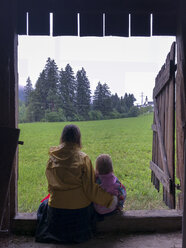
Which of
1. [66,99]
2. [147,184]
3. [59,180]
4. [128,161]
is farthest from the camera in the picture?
[66,99]

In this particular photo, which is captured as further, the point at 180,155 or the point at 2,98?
the point at 180,155

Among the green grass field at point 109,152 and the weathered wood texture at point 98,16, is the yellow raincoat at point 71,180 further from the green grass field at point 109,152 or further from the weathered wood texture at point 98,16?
the green grass field at point 109,152

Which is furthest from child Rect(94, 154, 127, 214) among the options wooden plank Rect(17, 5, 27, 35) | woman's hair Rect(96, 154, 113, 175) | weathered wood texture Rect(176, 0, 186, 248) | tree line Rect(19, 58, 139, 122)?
tree line Rect(19, 58, 139, 122)

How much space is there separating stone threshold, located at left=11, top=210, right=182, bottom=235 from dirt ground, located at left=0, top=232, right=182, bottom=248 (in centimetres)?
9

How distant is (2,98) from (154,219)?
2.26 metres

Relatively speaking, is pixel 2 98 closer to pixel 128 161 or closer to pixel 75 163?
pixel 75 163

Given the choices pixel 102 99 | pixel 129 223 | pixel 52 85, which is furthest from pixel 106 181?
pixel 102 99

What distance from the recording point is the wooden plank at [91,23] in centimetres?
294

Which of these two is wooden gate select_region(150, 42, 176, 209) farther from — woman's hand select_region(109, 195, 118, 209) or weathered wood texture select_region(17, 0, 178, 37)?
woman's hand select_region(109, 195, 118, 209)

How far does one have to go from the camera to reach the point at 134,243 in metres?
2.64

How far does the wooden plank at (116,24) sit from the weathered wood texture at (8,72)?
1087 millimetres

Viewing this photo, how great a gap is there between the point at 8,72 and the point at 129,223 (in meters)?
2.22

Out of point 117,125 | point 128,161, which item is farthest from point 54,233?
point 117,125

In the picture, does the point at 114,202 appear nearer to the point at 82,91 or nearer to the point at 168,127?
the point at 168,127
